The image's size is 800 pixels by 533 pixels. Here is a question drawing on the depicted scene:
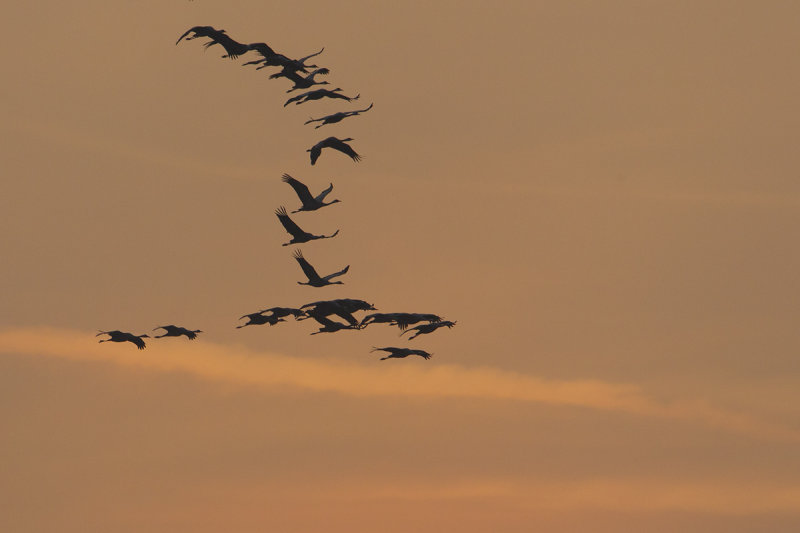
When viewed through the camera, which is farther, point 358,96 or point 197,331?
point 197,331

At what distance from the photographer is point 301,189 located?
131m

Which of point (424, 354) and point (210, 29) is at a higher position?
point (210, 29)

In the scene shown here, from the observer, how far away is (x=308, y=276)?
134 metres

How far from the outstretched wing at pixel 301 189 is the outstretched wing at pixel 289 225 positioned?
1464mm

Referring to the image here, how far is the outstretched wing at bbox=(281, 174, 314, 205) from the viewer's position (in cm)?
13038

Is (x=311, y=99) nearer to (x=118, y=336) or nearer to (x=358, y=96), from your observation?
(x=358, y=96)

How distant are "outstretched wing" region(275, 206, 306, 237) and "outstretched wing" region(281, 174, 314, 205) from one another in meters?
1.46

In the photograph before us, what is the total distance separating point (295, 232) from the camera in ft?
434

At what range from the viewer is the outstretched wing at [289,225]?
433ft

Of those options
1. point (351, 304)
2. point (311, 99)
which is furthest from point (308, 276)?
point (311, 99)

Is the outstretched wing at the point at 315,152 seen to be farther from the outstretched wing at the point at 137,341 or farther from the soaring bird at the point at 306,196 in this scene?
the outstretched wing at the point at 137,341

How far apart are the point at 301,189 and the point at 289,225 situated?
9.03 feet

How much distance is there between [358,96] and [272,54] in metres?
9.04

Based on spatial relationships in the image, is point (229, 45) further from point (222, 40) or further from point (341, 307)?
point (341, 307)
